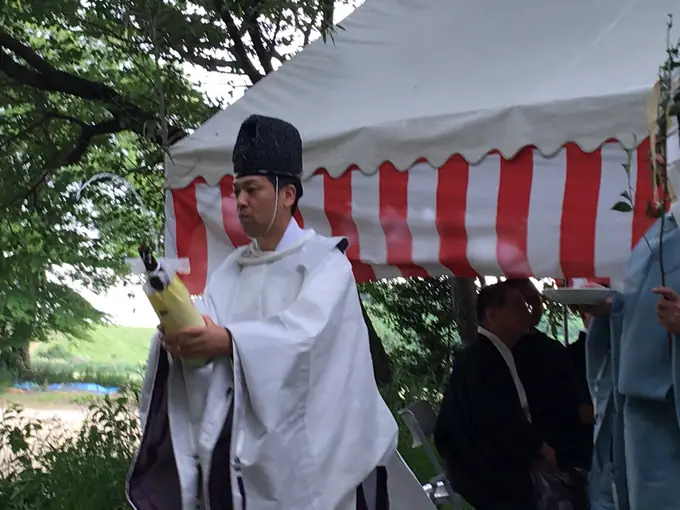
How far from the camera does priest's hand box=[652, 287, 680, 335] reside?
1.43m

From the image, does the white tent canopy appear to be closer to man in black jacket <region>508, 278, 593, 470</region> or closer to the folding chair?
man in black jacket <region>508, 278, 593, 470</region>

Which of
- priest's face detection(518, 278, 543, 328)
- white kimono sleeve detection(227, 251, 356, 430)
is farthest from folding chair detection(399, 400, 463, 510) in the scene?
white kimono sleeve detection(227, 251, 356, 430)

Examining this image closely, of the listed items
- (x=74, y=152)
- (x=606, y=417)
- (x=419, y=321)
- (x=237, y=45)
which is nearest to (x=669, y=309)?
(x=606, y=417)

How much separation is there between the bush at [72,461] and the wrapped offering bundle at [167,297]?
2.41 m

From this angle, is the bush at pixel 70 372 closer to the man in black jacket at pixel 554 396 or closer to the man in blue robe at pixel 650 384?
the man in black jacket at pixel 554 396

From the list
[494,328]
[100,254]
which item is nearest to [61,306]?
[100,254]

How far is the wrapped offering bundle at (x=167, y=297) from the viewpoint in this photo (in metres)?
1.45

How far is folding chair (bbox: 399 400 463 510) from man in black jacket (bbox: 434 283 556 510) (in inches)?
4.6

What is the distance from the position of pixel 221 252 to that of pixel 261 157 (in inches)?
31.9

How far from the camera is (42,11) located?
3.48 metres

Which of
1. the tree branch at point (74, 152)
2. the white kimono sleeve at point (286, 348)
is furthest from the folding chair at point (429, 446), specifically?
the tree branch at point (74, 152)

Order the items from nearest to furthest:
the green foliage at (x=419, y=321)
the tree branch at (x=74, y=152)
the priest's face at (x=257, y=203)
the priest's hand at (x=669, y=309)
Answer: the priest's hand at (x=669, y=309) → the priest's face at (x=257, y=203) → the tree branch at (x=74, y=152) → the green foliage at (x=419, y=321)

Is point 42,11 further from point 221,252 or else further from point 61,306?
point 61,306

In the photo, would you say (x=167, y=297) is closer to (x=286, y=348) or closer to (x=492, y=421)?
(x=286, y=348)
